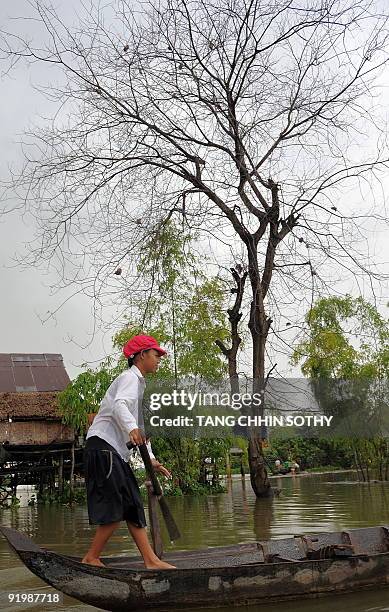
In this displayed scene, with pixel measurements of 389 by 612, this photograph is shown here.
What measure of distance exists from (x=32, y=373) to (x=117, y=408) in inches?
634

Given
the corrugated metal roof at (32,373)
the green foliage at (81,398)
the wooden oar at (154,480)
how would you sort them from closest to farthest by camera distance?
the wooden oar at (154,480)
the green foliage at (81,398)
the corrugated metal roof at (32,373)

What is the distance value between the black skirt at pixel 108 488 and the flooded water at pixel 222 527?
2.06 ft

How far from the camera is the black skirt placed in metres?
4.79

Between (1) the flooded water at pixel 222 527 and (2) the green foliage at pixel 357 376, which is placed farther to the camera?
(2) the green foliage at pixel 357 376

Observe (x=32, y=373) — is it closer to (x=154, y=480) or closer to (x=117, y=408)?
(x=154, y=480)

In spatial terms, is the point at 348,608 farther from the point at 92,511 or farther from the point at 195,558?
the point at 92,511

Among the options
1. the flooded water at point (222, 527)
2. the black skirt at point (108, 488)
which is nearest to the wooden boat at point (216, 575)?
the flooded water at point (222, 527)

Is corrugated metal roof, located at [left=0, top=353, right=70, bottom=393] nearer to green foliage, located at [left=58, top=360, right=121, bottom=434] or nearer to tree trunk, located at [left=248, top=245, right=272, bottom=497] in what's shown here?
green foliage, located at [left=58, top=360, right=121, bottom=434]

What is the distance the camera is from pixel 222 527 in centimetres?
995

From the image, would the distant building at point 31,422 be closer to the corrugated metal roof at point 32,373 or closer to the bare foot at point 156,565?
the corrugated metal roof at point 32,373

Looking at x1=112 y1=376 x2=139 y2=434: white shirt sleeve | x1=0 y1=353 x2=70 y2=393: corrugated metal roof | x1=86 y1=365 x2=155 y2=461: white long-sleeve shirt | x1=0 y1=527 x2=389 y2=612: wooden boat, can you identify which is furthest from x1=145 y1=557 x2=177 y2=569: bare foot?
x1=0 y1=353 x2=70 y2=393: corrugated metal roof

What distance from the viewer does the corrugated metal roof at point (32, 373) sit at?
779 inches

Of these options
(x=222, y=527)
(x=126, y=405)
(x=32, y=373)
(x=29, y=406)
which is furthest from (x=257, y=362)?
(x=126, y=405)

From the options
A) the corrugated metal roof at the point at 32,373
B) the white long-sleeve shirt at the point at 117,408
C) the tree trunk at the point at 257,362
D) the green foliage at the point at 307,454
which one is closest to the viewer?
the white long-sleeve shirt at the point at 117,408
